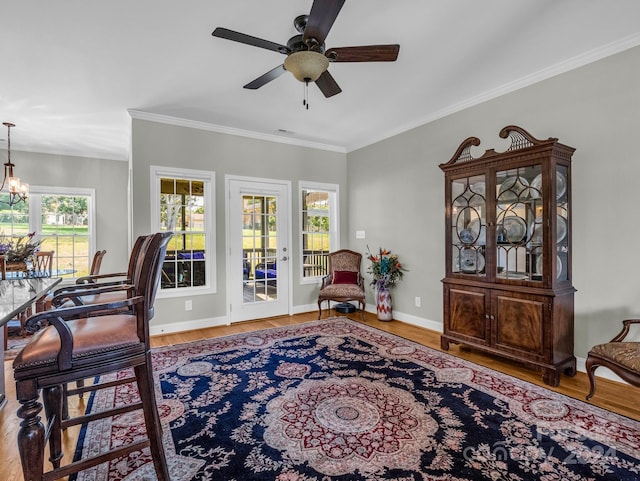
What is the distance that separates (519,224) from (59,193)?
22.1 feet

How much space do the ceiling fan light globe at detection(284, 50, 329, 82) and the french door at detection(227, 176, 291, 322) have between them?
2.71m

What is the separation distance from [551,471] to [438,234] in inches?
110

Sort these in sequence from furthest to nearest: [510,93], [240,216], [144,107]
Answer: [240,216], [144,107], [510,93]

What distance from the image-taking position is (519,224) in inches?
119

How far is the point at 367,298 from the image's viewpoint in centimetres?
533

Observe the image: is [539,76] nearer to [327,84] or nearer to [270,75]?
[327,84]

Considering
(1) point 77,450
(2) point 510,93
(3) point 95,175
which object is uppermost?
(2) point 510,93

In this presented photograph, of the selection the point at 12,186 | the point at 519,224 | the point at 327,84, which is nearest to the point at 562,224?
the point at 519,224

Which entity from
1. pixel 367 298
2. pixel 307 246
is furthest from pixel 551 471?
pixel 307 246

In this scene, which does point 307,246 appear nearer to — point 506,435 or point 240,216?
point 240,216

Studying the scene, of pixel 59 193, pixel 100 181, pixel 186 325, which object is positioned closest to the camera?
pixel 186 325

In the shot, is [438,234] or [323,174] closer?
[438,234]

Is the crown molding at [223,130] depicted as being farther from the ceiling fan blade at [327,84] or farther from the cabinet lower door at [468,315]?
the cabinet lower door at [468,315]

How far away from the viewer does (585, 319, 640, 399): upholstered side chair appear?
6.76 ft
